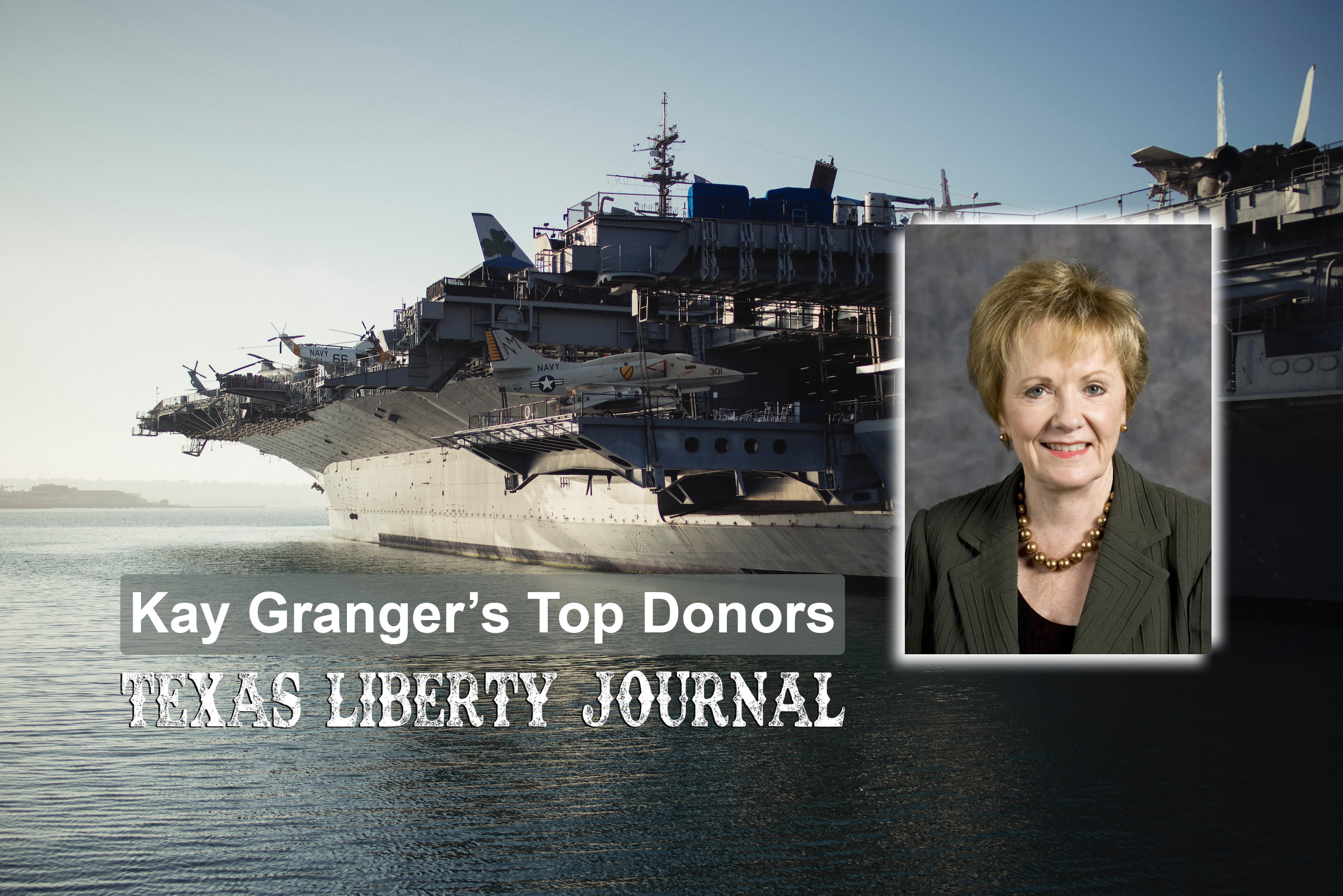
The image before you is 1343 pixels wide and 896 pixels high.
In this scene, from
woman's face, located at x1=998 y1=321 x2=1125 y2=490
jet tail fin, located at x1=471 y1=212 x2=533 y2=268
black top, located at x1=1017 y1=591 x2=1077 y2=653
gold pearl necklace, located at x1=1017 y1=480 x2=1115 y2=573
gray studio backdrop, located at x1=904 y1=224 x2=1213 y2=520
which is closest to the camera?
woman's face, located at x1=998 y1=321 x2=1125 y2=490

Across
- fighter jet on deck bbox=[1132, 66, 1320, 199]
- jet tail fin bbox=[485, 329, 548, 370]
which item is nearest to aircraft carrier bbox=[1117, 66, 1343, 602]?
fighter jet on deck bbox=[1132, 66, 1320, 199]

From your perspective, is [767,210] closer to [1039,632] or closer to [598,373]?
[598,373]

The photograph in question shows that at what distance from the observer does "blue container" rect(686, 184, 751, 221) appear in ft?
90.9

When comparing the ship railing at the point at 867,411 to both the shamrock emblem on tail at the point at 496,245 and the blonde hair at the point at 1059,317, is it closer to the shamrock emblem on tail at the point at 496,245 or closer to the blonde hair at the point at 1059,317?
the shamrock emblem on tail at the point at 496,245

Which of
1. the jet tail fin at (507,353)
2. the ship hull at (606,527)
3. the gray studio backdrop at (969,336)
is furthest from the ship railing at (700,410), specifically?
the gray studio backdrop at (969,336)

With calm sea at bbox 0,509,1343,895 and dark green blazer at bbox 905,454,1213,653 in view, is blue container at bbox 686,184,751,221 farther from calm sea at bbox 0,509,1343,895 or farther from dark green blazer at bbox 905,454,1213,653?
dark green blazer at bbox 905,454,1213,653

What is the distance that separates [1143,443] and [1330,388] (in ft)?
57.5

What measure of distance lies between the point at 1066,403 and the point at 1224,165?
2640 centimetres

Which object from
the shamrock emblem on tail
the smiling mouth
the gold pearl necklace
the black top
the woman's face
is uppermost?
the shamrock emblem on tail

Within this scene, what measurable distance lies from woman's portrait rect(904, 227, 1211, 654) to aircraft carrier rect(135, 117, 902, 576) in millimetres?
16943

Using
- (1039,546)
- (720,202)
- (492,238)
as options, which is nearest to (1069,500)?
(1039,546)

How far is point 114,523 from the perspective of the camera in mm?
144625

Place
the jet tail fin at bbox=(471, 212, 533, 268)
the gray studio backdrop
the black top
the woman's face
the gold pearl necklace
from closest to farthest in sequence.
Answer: the woman's face < the gold pearl necklace < the black top < the gray studio backdrop < the jet tail fin at bbox=(471, 212, 533, 268)

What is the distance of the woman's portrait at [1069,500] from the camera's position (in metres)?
3.70
